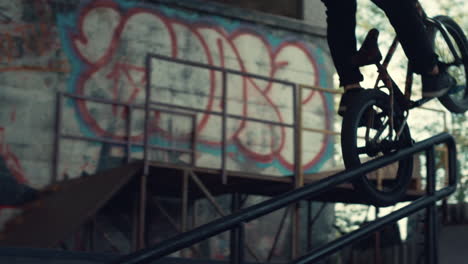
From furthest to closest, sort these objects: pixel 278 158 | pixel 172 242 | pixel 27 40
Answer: pixel 278 158, pixel 27 40, pixel 172 242

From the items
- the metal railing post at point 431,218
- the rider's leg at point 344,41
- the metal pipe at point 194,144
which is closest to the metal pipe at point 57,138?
the metal pipe at point 194,144

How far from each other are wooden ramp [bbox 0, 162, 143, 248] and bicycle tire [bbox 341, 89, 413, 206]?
5381 millimetres

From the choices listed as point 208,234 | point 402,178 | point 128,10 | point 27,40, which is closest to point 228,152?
point 128,10

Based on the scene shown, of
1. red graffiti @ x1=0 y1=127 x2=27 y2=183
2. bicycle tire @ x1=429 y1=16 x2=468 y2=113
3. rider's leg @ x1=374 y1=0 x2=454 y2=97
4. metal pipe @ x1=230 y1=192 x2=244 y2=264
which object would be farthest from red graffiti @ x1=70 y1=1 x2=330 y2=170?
metal pipe @ x1=230 y1=192 x2=244 y2=264

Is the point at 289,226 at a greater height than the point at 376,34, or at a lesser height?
lesser

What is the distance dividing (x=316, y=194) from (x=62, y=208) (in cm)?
744

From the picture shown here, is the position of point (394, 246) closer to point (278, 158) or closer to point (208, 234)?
point (278, 158)

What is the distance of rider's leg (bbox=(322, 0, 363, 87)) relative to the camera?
429 cm

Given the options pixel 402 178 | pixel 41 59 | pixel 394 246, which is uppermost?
pixel 41 59

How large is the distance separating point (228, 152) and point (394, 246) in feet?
9.30

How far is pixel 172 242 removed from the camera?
310cm

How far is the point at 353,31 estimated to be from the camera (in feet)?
14.4

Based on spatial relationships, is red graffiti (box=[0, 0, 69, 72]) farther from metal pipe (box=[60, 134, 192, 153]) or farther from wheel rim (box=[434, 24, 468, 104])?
wheel rim (box=[434, 24, 468, 104])

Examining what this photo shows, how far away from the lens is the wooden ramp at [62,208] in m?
9.71
